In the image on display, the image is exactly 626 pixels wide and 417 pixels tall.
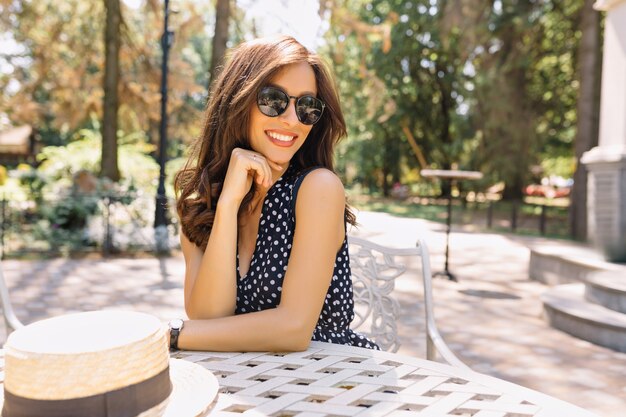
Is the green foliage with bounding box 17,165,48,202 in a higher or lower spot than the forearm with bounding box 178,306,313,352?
higher

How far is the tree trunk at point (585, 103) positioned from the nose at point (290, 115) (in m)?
13.8

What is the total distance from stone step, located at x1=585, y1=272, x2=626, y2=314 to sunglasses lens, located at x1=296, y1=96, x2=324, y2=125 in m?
4.88

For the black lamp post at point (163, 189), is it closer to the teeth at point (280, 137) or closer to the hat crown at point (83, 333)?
the teeth at point (280, 137)

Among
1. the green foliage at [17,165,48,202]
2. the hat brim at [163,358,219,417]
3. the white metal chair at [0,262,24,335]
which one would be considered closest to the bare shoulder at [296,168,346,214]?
the hat brim at [163,358,219,417]

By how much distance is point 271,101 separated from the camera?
2.02 meters

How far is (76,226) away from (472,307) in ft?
28.6

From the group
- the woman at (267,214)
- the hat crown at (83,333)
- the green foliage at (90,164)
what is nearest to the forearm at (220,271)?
the woman at (267,214)

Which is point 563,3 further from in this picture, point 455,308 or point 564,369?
point 564,369

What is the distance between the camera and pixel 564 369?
473 cm

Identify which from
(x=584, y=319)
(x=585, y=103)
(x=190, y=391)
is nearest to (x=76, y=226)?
(x=584, y=319)

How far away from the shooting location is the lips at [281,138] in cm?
210

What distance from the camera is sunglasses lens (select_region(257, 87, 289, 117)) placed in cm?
201

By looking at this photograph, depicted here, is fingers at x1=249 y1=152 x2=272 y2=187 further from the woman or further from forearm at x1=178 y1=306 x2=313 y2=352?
forearm at x1=178 y1=306 x2=313 y2=352

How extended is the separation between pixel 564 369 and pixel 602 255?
3.25 metres
